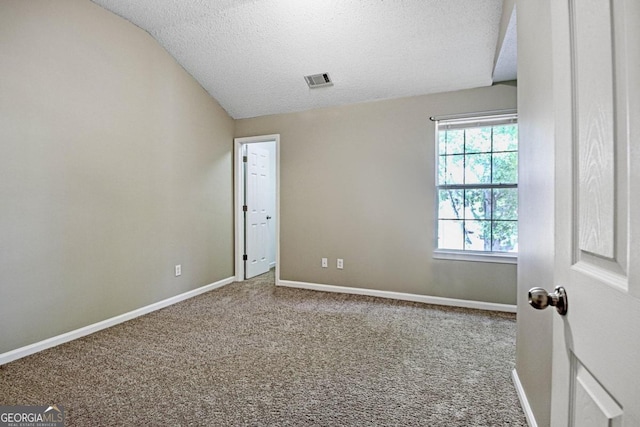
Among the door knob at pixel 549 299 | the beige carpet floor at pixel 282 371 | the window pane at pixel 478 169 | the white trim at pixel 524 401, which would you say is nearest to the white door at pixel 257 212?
the beige carpet floor at pixel 282 371

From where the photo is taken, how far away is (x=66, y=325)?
2.60 metres

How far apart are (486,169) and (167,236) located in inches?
141

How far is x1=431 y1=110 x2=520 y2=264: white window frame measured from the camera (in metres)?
3.34

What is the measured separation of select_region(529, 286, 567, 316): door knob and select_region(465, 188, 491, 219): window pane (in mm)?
3036

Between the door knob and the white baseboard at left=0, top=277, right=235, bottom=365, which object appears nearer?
the door knob

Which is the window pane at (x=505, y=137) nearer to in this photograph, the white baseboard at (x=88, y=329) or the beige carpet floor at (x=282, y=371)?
the beige carpet floor at (x=282, y=371)

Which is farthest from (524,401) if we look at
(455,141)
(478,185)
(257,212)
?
(257,212)

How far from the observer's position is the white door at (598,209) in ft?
1.53

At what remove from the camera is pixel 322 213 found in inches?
164

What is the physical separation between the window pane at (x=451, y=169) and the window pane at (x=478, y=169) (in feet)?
0.17

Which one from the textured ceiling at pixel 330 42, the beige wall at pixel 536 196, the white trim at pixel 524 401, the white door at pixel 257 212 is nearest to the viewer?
the beige wall at pixel 536 196

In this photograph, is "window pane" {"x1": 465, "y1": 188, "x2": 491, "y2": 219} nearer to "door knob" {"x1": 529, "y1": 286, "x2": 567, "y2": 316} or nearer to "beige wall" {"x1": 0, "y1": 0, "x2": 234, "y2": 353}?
"door knob" {"x1": 529, "y1": 286, "x2": 567, "y2": 316}

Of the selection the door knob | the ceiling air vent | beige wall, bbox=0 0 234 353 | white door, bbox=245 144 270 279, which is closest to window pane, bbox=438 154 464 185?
the ceiling air vent

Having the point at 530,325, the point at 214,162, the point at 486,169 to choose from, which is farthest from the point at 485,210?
the point at 214,162
